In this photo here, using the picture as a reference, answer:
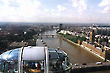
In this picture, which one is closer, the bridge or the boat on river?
the boat on river

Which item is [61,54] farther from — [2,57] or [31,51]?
[2,57]

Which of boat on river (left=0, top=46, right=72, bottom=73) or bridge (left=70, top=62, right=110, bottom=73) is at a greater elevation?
boat on river (left=0, top=46, right=72, bottom=73)

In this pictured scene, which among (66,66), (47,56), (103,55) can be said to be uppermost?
(47,56)

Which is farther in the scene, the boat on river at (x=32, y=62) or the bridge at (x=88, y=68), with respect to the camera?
the bridge at (x=88, y=68)

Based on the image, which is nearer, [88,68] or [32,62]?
[32,62]

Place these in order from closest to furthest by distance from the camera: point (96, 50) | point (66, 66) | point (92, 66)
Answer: point (66, 66)
point (92, 66)
point (96, 50)

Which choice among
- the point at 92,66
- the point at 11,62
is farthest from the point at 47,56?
the point at 92,66

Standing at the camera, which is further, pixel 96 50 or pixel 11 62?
pixel 96 50

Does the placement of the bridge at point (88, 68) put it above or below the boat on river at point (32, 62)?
below

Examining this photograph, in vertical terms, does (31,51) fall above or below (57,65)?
above

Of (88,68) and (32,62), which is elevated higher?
(32,62)

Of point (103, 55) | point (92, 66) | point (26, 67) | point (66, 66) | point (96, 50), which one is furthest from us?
point (96, 50)
